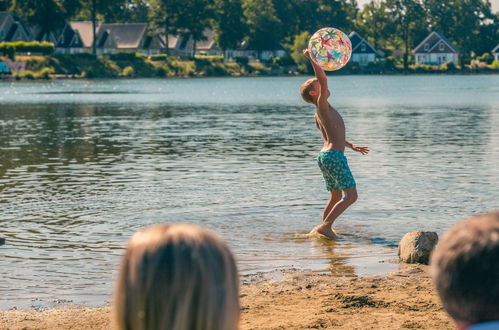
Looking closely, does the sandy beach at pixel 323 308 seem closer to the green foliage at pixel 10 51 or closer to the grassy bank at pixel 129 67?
the grassy bank at pixel 129 67

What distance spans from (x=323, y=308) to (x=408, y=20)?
16710 centimetres

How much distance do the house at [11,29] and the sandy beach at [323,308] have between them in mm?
120482

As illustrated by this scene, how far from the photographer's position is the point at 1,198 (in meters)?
15.0

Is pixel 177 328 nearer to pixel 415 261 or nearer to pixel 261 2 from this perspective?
pixel 415 261

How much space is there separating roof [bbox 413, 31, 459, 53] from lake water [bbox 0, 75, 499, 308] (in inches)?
5163

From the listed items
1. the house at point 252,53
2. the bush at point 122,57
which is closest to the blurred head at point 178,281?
the bush at point 122,57

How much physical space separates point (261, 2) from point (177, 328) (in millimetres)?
155729

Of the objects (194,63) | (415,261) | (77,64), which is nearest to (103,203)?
(415,261)

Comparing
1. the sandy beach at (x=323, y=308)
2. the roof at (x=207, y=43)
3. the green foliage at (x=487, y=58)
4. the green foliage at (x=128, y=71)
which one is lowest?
the green foliage at (x=128, y=71)

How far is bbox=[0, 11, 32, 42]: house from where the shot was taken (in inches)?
4875

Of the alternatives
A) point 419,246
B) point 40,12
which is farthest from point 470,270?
point 40,12

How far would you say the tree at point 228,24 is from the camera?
482 ft

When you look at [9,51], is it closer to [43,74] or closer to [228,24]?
[43,74]

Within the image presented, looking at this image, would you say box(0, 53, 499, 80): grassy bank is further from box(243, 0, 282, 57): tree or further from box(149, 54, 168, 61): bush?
box(243, 0, 282, 57): tree
